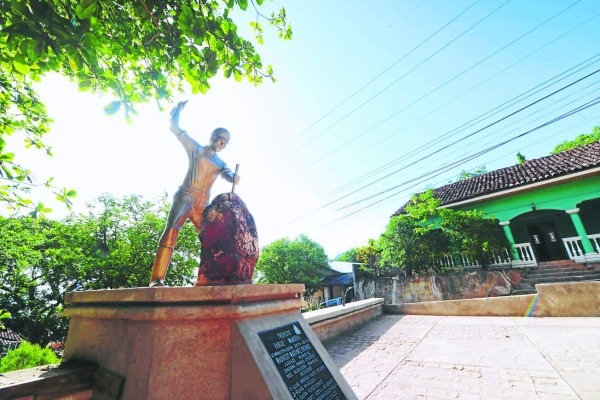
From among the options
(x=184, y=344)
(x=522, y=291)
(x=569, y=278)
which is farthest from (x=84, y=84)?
(x=569, y=278)

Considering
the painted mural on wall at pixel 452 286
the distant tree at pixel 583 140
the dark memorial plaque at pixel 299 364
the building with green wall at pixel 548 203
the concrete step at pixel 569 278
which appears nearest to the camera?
the dark memorial plaque at pixel 299 364

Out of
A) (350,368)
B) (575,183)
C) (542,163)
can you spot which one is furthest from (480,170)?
(350,368)

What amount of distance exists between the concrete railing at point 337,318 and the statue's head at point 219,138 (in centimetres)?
272

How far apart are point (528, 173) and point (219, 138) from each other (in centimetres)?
1691

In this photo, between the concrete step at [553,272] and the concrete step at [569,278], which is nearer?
the concrete step at [569,278]

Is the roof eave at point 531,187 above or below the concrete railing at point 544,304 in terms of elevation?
above

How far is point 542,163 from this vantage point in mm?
14312

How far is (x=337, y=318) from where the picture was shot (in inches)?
195

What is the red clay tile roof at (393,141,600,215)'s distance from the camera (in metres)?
11.4

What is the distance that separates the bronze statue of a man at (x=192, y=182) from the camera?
2.43 metres

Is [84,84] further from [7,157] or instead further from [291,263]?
[291,263]

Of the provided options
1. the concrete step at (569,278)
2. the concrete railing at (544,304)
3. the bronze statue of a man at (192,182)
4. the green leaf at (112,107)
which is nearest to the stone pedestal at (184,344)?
the bronze statue of a man at (192,182)

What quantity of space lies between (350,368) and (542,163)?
17.7 meters

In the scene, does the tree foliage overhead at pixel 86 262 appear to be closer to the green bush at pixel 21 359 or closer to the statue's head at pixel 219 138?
the green bush at pixel 21 359
